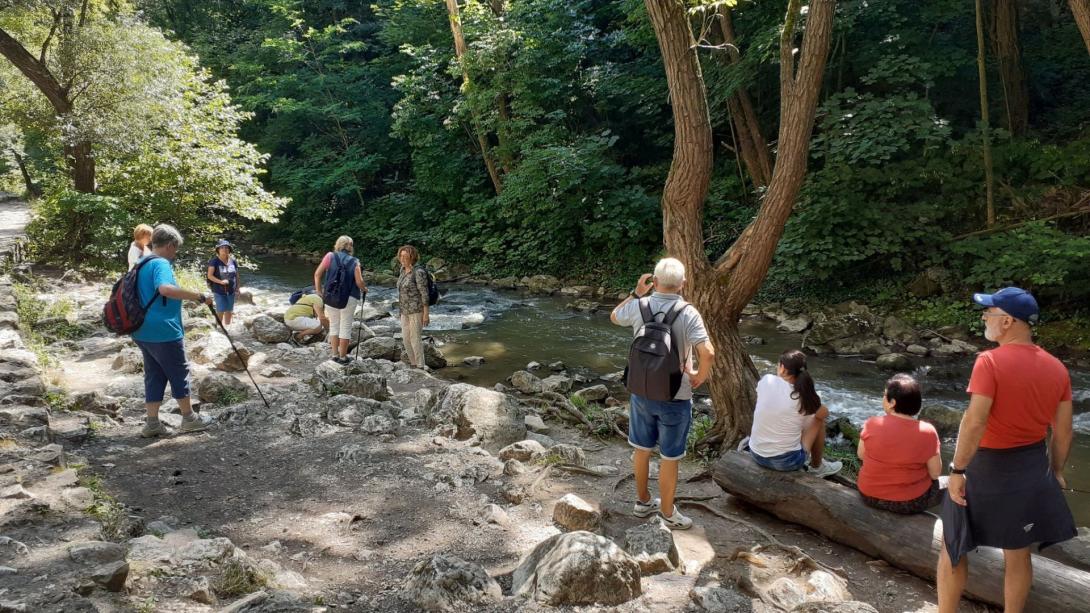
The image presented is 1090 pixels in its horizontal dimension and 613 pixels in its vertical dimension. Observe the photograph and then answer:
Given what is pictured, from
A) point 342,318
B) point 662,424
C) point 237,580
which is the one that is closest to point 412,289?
point 342,318

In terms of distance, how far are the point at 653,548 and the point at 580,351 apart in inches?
298

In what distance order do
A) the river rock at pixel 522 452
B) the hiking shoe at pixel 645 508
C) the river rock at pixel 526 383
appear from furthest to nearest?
1. the river rock at pixel 526 383
2. the river rock at pixel 522 452
3. the hiking shoe at pixel 645 508

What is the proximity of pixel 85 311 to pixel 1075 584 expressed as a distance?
1149cm

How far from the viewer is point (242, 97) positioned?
23.5 meters

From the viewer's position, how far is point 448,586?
3.02 m

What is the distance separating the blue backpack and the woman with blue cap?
220cm

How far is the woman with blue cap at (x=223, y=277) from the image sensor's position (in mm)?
9070

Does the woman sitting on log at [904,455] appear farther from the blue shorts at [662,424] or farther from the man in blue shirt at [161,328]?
the man in blue shirt at [161,328]

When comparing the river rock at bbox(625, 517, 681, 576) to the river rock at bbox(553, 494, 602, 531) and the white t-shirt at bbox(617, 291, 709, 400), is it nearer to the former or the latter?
the river rock at bbox(553, 494, 602, 531)

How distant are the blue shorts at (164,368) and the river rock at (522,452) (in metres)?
2.68

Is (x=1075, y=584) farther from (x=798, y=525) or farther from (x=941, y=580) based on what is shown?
(x=798, y=525)

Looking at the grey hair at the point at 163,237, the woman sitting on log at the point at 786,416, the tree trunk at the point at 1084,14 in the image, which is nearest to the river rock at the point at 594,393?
the woman sitting on log at the point at 786,416

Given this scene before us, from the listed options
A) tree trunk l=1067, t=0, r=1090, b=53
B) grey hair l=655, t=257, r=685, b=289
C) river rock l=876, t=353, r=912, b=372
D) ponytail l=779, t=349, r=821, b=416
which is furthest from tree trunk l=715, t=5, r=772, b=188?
grey hair l=655, t=257, r=685, b=289

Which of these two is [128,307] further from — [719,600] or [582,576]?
[719,600]
